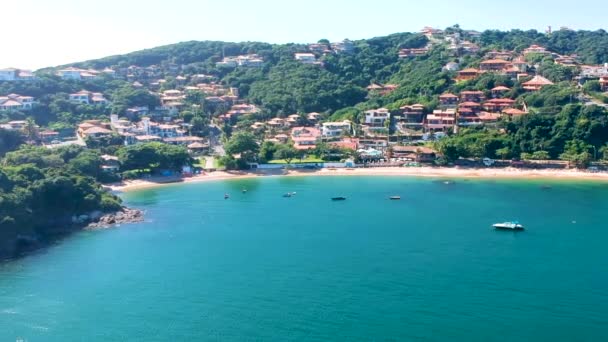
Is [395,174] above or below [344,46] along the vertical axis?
below

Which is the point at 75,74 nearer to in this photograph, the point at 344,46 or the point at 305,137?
the point at 305,137

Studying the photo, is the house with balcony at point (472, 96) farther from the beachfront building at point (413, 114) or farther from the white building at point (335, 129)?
the white building at point (335, 129)

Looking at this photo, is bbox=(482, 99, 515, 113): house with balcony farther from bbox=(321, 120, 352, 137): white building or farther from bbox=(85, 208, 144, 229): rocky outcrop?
bbox=(85, 208, 144, 229): rocky outcrop

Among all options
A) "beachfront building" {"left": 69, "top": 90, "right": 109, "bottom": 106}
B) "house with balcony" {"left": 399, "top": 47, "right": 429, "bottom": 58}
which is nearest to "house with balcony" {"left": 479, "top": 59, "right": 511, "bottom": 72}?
"house with balcony" {"left": 399, "top": 47, "right": 429, "bottom": 58}

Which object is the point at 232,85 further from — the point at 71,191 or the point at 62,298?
the point at 62,298

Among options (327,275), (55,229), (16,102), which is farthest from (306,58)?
(327,275)

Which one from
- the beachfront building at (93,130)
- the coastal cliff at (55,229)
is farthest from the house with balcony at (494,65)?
the coastal cliff at (55,229)
